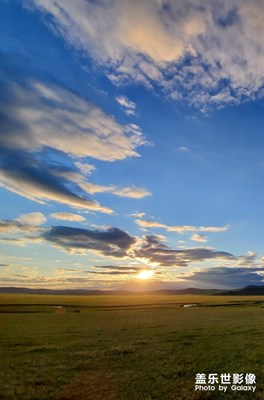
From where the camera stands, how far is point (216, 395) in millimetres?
17859

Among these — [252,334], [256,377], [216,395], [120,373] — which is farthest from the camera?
[252,334]

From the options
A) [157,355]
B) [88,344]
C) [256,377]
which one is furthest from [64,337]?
[256,377]

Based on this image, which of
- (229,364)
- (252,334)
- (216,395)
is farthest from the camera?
(252,334)

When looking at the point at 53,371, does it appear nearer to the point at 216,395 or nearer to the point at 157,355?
the point at 157,355

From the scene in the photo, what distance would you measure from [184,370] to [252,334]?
1967 centimetres

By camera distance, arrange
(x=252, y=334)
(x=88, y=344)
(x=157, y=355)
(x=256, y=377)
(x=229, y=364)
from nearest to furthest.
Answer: (x=256, y=377) < (x=229, y=364) < (x=157, y=355) < (x=88, y=344) < (x=252, y=334)

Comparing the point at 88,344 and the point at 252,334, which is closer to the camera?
the point at 88,344

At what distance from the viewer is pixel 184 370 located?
22.5m

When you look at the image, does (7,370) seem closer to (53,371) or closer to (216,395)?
(53,371)

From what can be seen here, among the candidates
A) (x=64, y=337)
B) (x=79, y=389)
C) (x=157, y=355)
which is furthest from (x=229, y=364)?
(x=64, y=337)

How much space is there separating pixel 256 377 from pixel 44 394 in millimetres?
12073

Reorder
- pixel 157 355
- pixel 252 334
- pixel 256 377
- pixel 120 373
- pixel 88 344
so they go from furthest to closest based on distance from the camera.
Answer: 1. pixel 252 334
2. pixel 88 344
3. pixel 157 355
4. pixel 120 373
5. pixel 256 377

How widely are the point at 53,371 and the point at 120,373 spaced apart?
4.54 meters

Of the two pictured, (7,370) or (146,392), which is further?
(7,370)
